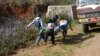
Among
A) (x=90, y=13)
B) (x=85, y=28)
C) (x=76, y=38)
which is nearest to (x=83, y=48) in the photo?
(x=76, y=38)

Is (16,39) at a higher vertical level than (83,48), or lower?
higher

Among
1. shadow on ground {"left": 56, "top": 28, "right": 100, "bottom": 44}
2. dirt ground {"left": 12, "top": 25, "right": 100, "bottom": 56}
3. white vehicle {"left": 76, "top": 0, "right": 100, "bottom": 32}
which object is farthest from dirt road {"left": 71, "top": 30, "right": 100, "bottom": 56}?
white vehicle {"left": 76, "top": 0, "right": 100, "bottom": 32}

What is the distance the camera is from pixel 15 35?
14141mm

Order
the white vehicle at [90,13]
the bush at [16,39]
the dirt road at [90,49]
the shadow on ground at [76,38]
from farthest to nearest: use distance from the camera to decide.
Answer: the white vehicle at [90,13], the shadow on ground at [76,38], the bush at [16,39], the dirt road at [90,49]

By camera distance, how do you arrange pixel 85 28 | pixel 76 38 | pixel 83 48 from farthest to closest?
pixel 85 28
pixel 76 38
pixel 83 48

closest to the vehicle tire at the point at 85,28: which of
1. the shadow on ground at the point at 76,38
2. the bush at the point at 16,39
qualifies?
the shadow on ground at the point at 76,38

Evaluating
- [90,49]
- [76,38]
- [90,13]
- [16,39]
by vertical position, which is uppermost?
[90,13]

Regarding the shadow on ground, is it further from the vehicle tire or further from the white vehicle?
the white vehicle

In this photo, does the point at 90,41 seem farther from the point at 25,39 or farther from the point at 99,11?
the point at 25,39

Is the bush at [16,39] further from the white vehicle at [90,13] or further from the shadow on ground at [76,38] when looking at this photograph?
the white vehicle at [90,13]

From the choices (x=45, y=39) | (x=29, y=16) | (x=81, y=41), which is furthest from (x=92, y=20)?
(x=29, y=16)

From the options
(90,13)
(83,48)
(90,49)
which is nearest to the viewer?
(90,49)

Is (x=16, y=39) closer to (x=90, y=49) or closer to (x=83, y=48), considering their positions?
(x=83, y=48)

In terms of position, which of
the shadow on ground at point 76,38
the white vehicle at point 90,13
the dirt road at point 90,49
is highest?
the white vehicle at point 90,13
